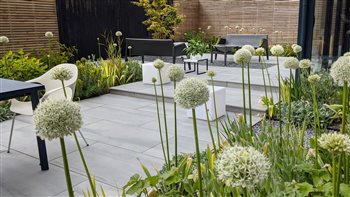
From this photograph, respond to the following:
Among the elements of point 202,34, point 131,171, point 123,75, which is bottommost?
point 131,171

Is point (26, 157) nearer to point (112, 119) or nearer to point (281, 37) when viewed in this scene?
point (112, 119)

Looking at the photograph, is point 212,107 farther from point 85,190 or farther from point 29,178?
point 29,178

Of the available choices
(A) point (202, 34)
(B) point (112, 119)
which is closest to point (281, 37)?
(A) point (202, 34)

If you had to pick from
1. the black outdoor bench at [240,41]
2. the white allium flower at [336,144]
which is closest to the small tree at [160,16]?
the black outdoor bench at [240,41]

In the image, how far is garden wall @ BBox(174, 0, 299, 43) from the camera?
10.9 meters

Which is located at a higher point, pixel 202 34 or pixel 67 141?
pixel 202 34

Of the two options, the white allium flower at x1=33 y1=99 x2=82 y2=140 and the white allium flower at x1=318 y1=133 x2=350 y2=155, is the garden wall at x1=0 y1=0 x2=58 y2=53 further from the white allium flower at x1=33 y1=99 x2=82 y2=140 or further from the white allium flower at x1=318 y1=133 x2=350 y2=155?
Result: the white allium flower at x1=318 y1=133 x2=350 y2=155

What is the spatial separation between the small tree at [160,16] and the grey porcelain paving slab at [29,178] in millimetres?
7800

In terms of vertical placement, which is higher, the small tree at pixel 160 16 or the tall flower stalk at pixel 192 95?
the small tree at pixel 160 16

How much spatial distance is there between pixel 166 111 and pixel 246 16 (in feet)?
27.3

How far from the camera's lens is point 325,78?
407cm

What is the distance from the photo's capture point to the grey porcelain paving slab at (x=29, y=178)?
2.38 meters

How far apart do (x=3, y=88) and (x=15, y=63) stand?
2.73 meters

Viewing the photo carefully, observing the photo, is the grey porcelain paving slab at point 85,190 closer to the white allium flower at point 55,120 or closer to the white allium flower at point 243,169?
the white allium flower at point 55,120
